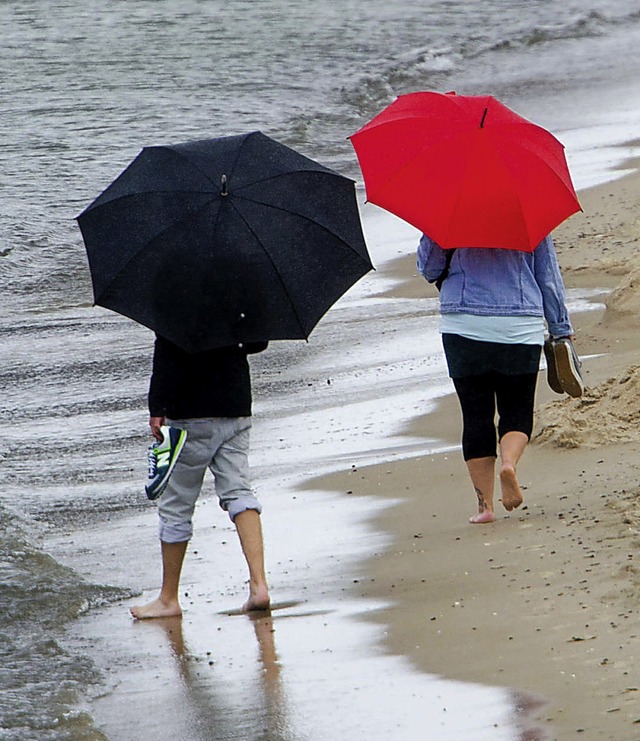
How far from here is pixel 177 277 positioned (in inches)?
197

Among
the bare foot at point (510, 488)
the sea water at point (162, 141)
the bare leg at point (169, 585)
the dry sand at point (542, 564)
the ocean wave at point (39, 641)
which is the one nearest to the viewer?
the dry sand at point (542, 564)

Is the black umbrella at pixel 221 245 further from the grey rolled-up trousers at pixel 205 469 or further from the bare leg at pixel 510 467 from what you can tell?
the bare leg at pixel 510 467

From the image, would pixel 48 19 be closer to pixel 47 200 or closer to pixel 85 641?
pixel 47 200

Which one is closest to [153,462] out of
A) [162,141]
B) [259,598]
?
[259,598]

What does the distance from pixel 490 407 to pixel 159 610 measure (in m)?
1.51

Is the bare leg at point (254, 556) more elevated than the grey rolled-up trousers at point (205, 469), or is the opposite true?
the grey rolled-up trousers at point (205, 469)

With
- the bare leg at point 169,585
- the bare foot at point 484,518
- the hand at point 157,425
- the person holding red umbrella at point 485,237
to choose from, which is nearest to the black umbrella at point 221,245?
the hand at point 157,425

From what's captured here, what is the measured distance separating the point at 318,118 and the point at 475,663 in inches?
729

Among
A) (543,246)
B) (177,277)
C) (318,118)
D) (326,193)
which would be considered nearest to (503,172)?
(543,246)

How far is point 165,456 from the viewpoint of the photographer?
5164 millimetres

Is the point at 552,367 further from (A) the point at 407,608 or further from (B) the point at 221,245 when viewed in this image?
(B) the point at 221,245

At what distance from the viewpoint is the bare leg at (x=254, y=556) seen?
17.1 ft

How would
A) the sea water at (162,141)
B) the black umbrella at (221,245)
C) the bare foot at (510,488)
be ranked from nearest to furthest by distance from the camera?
the black umbrella at (221,245) < the bare foot at (510,488) < the sea water at (162,141)

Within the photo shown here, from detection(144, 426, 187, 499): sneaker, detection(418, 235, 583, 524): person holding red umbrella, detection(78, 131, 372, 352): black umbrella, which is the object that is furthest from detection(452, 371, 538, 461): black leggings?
detection(144, 426, 187, 499): sneaker
